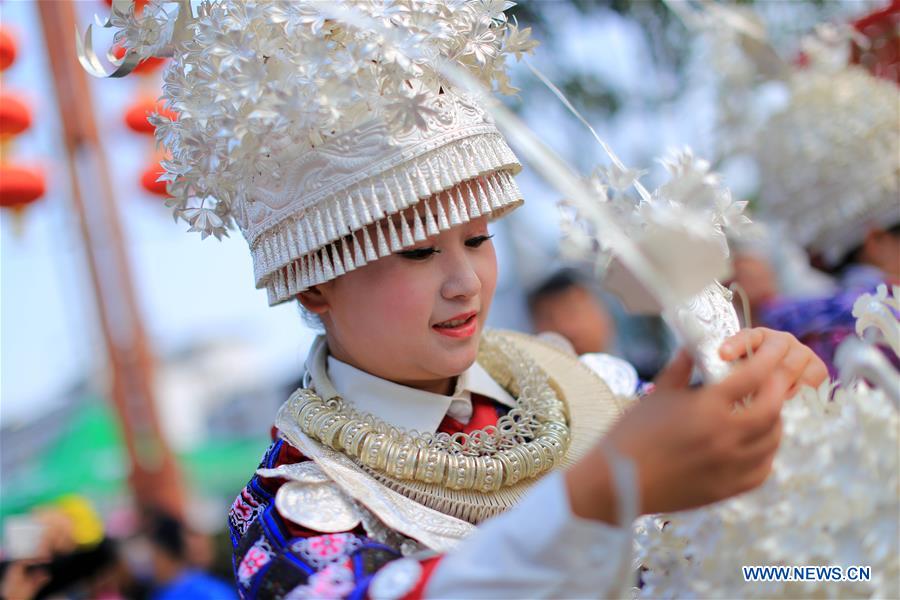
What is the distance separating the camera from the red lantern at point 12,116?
153 inches

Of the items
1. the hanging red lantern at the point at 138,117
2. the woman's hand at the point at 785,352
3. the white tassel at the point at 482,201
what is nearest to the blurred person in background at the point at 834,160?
the woman's hand at the point at 785,352

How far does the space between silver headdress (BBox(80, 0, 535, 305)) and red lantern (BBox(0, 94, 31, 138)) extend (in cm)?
282

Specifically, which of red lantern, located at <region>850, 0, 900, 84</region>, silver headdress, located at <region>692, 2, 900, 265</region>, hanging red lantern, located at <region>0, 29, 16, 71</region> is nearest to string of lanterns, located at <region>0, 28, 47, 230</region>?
hanging red lantern, located at <region>0, 29, 16, 71</region>

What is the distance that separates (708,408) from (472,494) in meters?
0.52

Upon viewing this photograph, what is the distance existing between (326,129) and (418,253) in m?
0.23

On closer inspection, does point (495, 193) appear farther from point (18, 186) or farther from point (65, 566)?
point (18, 186)

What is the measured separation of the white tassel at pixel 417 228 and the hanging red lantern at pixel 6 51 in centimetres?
276

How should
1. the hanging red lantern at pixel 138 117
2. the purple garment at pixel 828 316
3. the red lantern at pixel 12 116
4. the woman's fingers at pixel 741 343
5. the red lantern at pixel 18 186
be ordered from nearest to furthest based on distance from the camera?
the woman's fingers at pixel 741 343, the purple garment at pixel 828 316, the red lantern at pixel 12 116, the red lantern at pixel 18 186, the hanging red lantern at pixel 138 117

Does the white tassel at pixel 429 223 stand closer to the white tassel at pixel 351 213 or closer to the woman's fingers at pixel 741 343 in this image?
the white tassel at pixel 351 213

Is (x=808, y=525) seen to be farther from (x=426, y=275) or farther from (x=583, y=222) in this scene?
(x=426, y=275)

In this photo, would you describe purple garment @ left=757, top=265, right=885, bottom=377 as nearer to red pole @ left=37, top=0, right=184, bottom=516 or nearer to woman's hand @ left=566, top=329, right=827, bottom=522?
woman's hand @ left=566, top=329, right=827, bottom=522

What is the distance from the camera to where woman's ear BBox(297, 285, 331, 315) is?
151 cm

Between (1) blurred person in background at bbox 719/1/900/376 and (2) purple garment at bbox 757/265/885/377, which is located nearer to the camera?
(2) purple garment at bbox 757/265/885/377

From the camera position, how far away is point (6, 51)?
343cm
